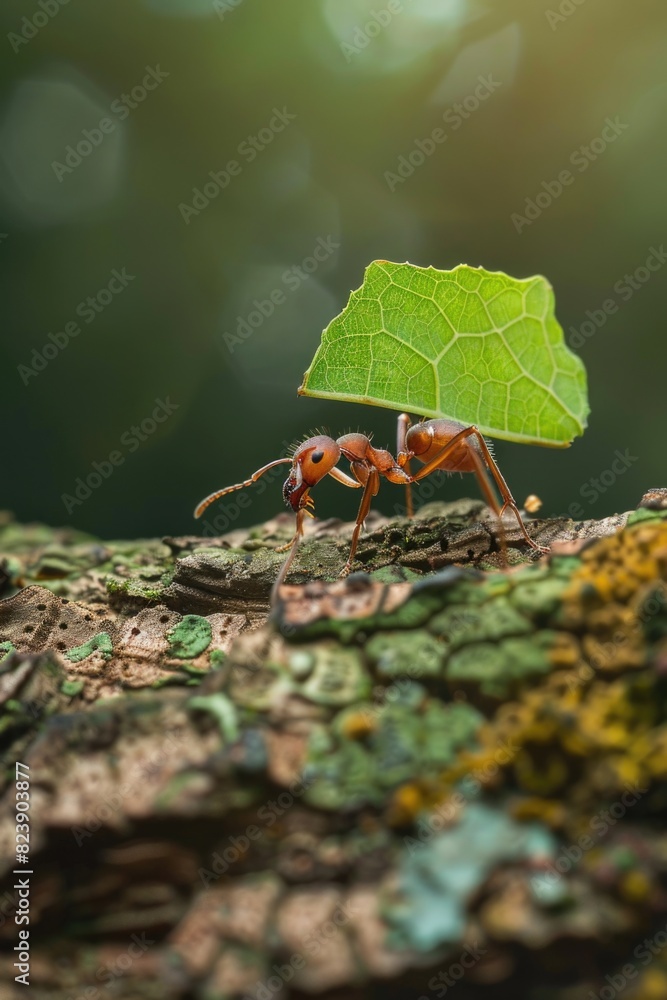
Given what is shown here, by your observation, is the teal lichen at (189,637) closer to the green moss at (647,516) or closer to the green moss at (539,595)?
the green moss at (539,595)

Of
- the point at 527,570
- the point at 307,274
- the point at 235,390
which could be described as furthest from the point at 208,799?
the point at 307,274

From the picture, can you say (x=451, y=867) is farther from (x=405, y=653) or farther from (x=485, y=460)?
(x=485, y=460)

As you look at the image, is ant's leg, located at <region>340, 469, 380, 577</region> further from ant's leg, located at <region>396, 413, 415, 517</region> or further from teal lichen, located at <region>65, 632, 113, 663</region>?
teal lichen, located at <region>65, 632, 113, 663</region>

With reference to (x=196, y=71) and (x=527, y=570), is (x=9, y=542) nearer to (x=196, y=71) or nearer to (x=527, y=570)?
(x=527, y=570)

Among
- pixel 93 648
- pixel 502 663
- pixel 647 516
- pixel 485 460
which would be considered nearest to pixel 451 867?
pixel 502 663

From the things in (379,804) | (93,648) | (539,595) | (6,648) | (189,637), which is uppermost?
(539,595)

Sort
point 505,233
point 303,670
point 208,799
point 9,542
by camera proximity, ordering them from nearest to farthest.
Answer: point 208,799
point 303,670
point 9,542
point 505,233
